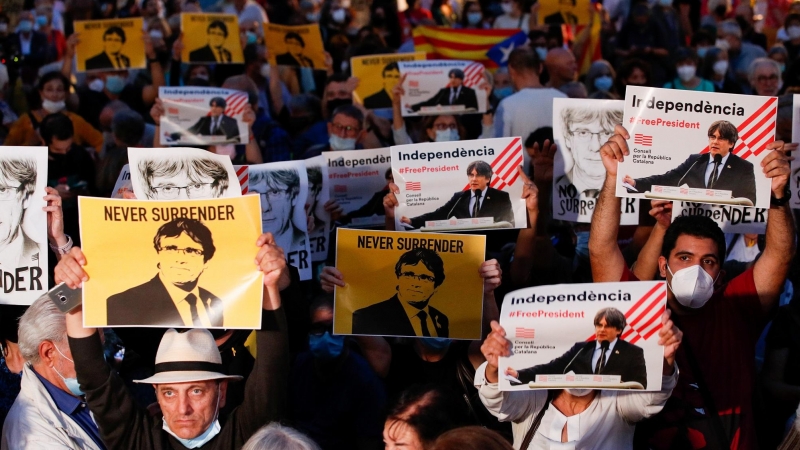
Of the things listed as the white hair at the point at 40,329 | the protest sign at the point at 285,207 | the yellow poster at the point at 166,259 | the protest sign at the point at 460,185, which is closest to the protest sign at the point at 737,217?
A: the protest sign at the point at 460,185

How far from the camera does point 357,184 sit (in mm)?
7652

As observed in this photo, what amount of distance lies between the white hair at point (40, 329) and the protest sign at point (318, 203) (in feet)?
8.52

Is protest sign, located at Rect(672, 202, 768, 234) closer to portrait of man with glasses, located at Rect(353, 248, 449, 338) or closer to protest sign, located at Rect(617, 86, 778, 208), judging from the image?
protest sign, located at Rect(617, 86, 778, 208)

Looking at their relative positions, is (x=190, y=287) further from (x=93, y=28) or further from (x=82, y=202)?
(x=93, y=28)

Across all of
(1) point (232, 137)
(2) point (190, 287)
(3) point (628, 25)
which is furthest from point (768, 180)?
(3) point (628, 25)

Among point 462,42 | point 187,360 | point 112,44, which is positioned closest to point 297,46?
point 112,44

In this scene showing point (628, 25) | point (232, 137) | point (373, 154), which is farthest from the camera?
point (628, 25)

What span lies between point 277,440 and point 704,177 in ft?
7.92

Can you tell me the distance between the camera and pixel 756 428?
218 inches

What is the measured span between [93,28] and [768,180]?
785cm

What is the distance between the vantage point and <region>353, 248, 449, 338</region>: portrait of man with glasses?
17.7 ft

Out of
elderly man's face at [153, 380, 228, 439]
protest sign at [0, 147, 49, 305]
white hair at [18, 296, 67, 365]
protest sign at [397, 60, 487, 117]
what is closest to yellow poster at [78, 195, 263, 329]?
elderly man's face at [153, 380, 228, 439]

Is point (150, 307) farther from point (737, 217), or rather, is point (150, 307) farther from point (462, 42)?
point (462, 42)

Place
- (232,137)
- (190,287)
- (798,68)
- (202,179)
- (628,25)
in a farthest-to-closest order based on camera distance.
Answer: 1. (628,25)
2. (798,68)
3. (232,137)
4. (202,179)
5. (190,287)
